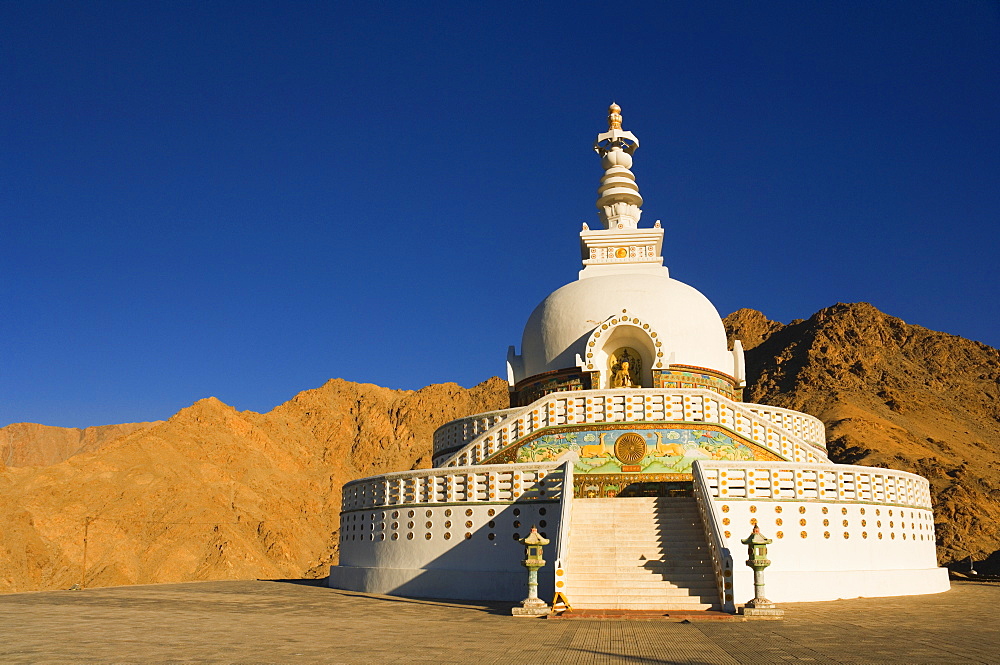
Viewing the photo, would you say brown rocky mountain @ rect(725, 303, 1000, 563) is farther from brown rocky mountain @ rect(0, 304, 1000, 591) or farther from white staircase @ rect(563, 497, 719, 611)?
white staircase @ rect(563, 497, 719, 611)

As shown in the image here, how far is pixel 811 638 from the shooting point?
10.8 m

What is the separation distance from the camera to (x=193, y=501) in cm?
6091

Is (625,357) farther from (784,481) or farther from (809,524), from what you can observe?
(809,524)

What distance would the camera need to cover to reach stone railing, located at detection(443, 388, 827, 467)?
66.4 feet

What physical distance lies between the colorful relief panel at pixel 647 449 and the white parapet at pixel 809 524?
2.55 metres

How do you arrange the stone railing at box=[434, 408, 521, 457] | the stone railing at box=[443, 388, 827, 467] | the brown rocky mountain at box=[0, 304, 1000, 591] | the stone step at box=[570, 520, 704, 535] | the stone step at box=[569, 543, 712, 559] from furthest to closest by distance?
the brown rocky mountain at box=[0, 304, 1000, 591] < the stone railing at box=[434, 408, 521, 457] < the stone railing at box=[443, 388, 827, 467] < the stone step at box=[570, 520, 704, 535] < the stone step at box=[569, 543, 712, 559]

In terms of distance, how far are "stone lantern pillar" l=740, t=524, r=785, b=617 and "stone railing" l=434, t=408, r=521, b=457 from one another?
9745 mm

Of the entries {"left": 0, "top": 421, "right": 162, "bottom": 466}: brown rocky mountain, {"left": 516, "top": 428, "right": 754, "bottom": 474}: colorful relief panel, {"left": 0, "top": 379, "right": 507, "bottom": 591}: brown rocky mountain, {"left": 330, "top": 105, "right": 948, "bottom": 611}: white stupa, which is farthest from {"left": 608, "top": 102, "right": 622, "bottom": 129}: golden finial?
{"left": 0, "top": 421, "right": 162, "bottom": 466}: brown rocky mountain

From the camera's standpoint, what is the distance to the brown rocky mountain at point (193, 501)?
5272 cm

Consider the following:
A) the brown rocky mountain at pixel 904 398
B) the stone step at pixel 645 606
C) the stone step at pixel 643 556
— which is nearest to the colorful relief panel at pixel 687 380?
the stone step at pixel 643 556

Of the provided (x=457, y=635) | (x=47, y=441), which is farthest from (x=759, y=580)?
(x=47, y=441)

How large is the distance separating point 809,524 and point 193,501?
53266 mm

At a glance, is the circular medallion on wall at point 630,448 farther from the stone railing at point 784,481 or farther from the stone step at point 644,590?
the stone step at point 644,590

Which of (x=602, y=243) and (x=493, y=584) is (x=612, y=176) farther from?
(x=493, y=584)
